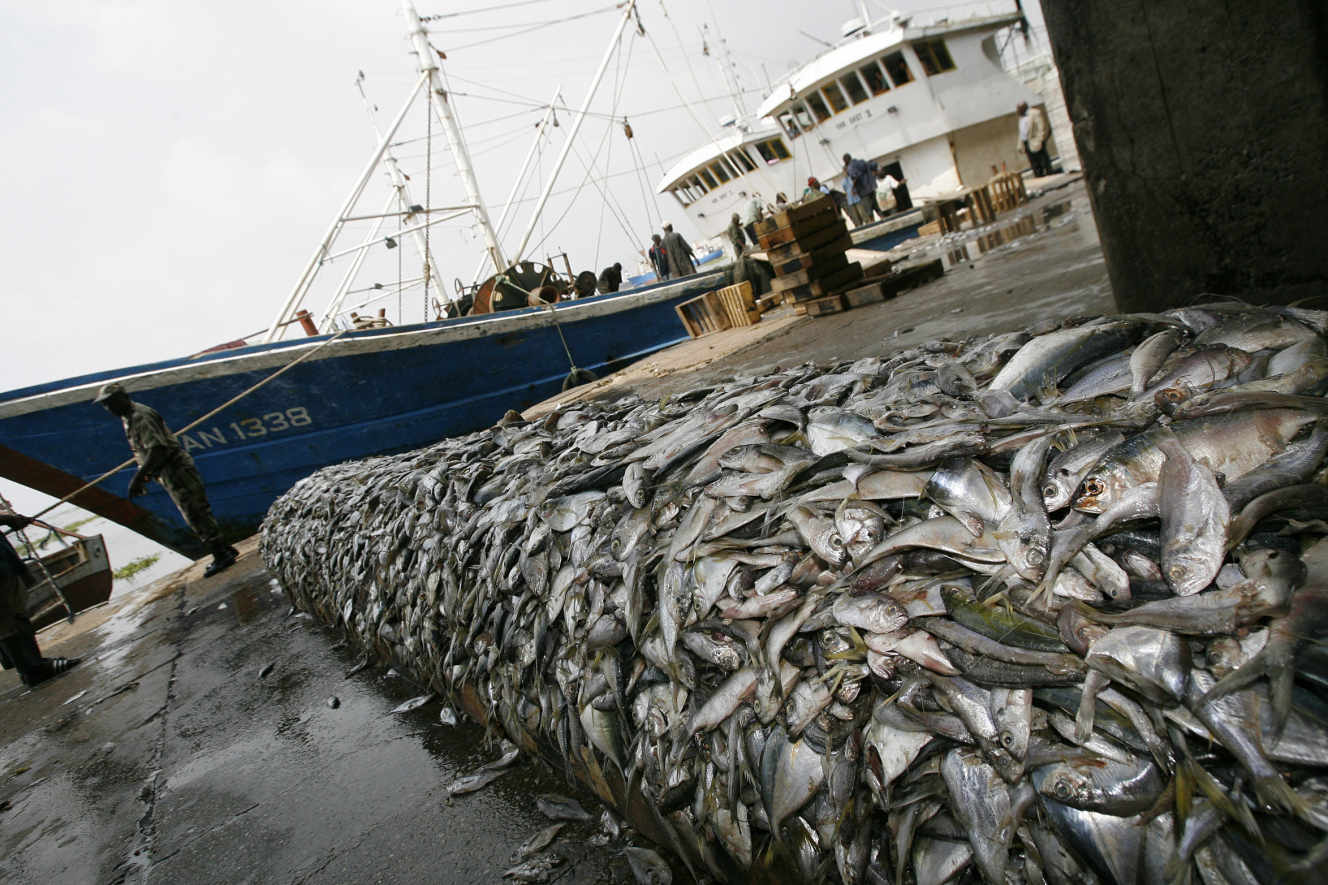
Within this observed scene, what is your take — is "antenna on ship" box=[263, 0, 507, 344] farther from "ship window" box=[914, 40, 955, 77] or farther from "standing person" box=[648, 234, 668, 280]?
"ship window" box=[914, 40, 955, 77]

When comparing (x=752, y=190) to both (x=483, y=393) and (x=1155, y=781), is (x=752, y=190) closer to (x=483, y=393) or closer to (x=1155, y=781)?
(x=483, y=393)

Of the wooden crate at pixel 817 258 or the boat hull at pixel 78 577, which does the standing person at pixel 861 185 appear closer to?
the wooden crate at pixel 817 258

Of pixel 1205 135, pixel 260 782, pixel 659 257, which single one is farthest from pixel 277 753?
pixel 659 257

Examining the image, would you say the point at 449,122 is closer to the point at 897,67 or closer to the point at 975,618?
the point at 897,67

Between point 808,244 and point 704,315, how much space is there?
13.6ft

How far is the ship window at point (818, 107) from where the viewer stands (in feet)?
82.3

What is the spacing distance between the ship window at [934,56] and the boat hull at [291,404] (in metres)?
16.3

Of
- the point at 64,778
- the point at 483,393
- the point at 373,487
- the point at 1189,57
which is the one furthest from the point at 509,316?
the point at 1189,57

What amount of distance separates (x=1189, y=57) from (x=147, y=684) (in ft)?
25.8

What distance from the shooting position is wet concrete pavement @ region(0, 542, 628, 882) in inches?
104

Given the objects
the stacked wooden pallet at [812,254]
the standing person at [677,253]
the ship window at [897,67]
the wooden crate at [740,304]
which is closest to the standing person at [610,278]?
the standing person at [677,253]

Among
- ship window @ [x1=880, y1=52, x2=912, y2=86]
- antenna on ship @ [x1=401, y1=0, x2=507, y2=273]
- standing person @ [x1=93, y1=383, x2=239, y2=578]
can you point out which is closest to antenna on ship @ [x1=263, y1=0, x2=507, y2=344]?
antenna on ship @ [x1=401, y1=0, x2=507, y2=273]

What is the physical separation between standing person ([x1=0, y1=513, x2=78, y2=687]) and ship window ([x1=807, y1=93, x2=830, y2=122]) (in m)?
25.6

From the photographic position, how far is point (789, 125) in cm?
2664
